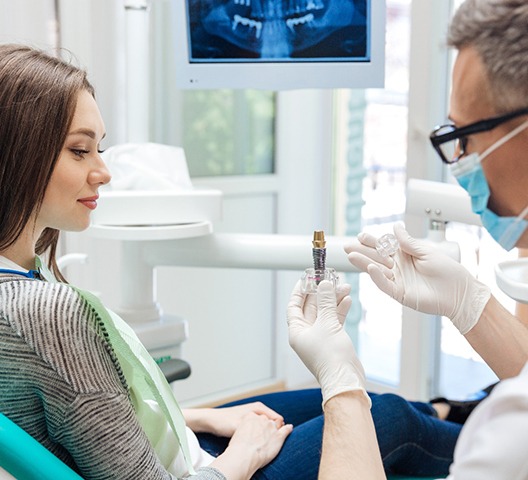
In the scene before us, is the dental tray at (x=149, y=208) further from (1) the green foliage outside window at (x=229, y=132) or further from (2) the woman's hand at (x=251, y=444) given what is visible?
(1) the green foliage outside window at (x=229, y=132)

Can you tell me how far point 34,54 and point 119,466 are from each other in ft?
2.01

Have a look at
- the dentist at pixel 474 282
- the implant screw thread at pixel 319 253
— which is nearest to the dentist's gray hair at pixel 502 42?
the dentist at pixel 474 282

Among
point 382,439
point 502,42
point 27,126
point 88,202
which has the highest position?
point 502,42

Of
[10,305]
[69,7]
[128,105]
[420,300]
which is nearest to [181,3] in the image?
[128,105]

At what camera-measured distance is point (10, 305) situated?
1040mm

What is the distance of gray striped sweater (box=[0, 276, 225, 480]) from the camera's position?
3.38 ft

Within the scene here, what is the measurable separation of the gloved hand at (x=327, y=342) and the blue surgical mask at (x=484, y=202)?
28 centimetres

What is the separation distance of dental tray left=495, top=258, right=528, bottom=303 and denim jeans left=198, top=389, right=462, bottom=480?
30 centimetres

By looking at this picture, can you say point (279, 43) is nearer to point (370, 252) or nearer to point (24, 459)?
point (370, 252)

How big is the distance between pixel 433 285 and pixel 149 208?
2.29 feet

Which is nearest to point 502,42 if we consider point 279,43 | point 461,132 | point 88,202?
point 461,132

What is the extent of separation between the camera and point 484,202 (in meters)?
1.05

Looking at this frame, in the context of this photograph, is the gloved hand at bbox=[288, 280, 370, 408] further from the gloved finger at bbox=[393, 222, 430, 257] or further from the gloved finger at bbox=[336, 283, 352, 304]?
the gloved finger at bbox=[393, 222, 430, 257]

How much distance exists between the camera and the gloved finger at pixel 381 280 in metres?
1.34
